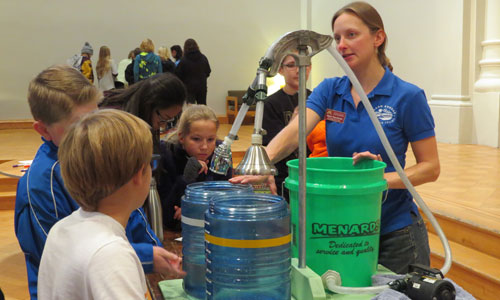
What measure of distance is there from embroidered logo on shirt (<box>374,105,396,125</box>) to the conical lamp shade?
76 cm

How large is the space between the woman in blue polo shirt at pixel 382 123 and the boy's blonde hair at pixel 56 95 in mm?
602

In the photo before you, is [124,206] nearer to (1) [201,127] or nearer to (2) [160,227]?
(2) [160,227]

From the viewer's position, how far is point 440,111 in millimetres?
8195

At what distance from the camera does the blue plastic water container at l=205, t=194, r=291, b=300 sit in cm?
105

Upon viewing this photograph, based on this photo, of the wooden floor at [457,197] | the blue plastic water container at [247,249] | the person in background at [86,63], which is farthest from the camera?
the person in background at [86,63]

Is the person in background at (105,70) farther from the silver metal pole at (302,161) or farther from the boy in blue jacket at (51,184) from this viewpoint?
the silver metal pole at (302,161)

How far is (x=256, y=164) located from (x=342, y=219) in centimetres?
28

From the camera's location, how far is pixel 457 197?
4.54 metres

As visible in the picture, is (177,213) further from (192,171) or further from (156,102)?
(156,102)

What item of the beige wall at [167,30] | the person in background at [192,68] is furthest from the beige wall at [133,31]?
the person in background at [192,68]

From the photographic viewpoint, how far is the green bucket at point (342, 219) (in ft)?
4.00

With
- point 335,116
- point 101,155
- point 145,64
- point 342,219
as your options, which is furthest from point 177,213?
point 145,64

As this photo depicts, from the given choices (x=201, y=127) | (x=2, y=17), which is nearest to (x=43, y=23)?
(x=2, y=17)

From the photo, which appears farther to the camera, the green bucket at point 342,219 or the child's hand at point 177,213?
the child's hand at point 177,213
